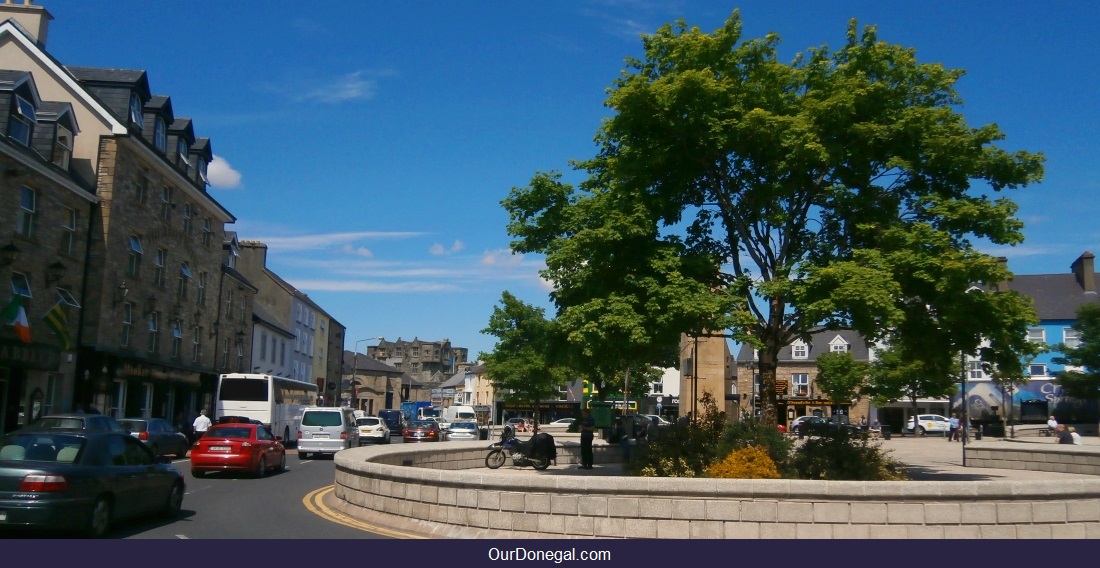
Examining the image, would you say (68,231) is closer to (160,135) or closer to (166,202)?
(166,202)

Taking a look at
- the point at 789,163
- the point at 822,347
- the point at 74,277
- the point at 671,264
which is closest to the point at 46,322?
the point at 74,277

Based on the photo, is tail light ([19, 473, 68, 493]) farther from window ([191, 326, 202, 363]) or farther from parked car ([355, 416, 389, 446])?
window ([191, 326, 202, 363])

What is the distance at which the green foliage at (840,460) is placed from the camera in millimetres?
15578

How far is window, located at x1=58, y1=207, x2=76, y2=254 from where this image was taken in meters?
29.9

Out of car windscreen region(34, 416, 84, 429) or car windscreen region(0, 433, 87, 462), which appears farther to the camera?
car windscreen region(34, 416, 84, 429)

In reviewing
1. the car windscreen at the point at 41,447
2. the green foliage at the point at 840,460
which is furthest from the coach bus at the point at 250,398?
the green foliage at the point at 840,460

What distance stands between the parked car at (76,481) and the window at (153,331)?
2679 centimetres

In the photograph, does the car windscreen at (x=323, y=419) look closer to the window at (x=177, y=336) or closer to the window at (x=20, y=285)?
the window at (x=20, y=285)

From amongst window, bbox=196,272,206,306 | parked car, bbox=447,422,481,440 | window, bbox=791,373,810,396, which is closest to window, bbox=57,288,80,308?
window, bbox=196,272,206,306

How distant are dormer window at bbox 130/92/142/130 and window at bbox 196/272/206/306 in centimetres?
974
